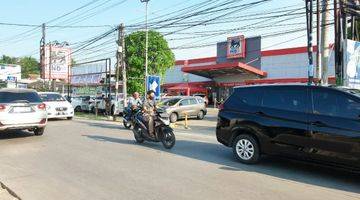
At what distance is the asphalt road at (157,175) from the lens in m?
7.17

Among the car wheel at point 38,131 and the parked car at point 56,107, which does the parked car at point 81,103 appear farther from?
the car wheel at point 38,131

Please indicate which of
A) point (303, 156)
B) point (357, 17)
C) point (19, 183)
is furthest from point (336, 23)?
point (19, 183)

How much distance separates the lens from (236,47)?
4991 centimetres

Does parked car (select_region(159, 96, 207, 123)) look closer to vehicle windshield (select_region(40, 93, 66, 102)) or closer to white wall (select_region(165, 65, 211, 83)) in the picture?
vehicle windshield (select_region(40, 93, 66, 102))

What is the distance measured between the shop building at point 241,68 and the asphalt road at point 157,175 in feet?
96.3

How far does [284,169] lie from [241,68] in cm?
3571

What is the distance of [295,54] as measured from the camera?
4297 centimetres

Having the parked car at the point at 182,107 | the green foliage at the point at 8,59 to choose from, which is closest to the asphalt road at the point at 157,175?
the parked car at the point at 182,107

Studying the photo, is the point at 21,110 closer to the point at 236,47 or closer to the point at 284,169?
the point at 284,169

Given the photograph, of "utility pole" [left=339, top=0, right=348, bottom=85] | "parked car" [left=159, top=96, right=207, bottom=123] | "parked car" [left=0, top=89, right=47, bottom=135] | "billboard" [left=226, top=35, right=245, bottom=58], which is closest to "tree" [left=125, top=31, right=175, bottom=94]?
"billboard" [left=226, top=35, right=245, bottom=58]

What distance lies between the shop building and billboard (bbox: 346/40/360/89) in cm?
2077

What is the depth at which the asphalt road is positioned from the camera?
7.17m

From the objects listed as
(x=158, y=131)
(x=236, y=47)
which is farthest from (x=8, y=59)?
(x=158, y=131)

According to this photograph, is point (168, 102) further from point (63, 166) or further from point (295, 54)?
point (295, 54)
